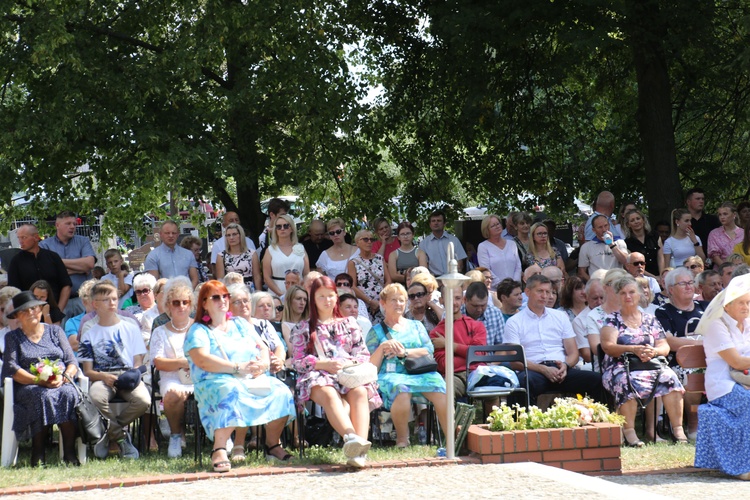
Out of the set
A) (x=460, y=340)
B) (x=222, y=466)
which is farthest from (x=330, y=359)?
(x=460, y=340)

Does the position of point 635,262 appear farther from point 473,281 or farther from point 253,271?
point 253,271

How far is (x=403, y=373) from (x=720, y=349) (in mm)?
2612

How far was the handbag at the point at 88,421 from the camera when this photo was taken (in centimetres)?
845

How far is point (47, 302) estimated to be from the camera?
1012 cm

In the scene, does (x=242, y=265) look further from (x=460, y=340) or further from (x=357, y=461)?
(x=357, y=461)

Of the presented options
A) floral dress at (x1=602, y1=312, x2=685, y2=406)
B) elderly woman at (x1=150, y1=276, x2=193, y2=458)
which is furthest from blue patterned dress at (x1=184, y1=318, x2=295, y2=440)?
floral dress at (x1=602, y1=312, x2=685, y2=406)

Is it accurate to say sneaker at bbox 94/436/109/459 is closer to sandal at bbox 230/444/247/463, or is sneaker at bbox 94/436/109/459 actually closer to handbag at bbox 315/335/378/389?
sandal at bbox 230/444/247/463

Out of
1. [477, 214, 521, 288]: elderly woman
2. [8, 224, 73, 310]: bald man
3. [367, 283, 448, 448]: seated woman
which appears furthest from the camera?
[477, 214, 521, 288]: elderly woman

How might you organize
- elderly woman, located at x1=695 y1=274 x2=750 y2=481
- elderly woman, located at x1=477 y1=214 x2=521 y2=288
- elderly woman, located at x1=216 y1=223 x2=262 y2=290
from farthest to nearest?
elderly woman, located at x1=477 y1=214 x2=521 y2=288 → elderly woman, located at x1=216 y1=223 x2=262 y2=290 → elderly woman, located at x1=695 y1=274 x2=750 y2=481

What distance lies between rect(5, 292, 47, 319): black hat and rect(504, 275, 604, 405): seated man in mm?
4200

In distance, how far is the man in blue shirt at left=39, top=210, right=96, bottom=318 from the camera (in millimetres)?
11742

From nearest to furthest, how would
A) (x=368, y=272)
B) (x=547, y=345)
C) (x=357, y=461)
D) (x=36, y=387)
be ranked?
1. (x=357, y=461)
2. (x=36, y=387)
3. (x=547, y=345)
4. (x=368, y=272)

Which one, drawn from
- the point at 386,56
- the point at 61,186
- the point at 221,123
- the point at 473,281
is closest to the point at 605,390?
the point at 473,281

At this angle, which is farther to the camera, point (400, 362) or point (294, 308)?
point (294, 308)
